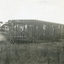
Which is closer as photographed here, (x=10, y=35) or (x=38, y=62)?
(x=38, y=62)

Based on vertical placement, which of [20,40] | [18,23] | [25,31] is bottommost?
[20,40]

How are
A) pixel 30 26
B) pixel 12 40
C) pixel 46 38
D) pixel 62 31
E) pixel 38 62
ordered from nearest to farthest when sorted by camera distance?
pixel 38 62 < pixel 12 40 < pixel 30 26 < pixel 46 38 < pixel 62 31

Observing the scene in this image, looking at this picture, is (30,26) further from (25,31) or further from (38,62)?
(38,62)

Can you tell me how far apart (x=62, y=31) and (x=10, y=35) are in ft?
31.0

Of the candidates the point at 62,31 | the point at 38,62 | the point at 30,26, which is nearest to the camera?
the point at 38,62

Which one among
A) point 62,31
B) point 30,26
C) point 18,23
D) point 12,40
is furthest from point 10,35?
point 62,31

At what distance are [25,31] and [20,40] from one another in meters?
1.39

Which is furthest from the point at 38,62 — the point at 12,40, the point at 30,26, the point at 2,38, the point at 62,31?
the point at 62,31

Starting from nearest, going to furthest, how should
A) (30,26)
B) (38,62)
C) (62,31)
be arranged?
(38,62) → (30,26) → (62,31)

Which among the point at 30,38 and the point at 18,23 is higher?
the point at 18,23

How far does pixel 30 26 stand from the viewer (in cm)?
1698

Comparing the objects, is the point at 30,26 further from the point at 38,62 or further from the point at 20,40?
the point at 38,62

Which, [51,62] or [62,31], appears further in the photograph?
[62,31]

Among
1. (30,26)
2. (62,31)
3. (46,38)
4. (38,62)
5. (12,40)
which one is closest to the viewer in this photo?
(38,62)
